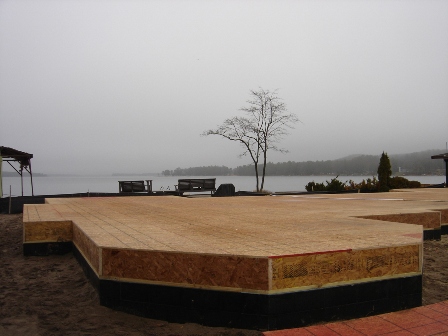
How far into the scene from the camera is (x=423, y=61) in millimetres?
21344

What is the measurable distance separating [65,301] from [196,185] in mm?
13173

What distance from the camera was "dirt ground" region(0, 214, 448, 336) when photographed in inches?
103

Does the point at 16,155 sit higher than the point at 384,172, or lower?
higher

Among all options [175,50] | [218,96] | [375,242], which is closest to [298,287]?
[375,242]

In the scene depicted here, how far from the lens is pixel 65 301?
3.26 m

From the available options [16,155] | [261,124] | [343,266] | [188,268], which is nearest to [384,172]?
[261,124]

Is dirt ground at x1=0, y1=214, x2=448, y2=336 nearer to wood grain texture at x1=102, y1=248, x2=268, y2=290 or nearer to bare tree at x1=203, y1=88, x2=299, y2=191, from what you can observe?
wood grain texture at x1=102, y1=248, x2=268, y2=290

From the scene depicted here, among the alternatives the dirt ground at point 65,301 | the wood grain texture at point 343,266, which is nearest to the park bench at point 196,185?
the dirt ground at point 65,301

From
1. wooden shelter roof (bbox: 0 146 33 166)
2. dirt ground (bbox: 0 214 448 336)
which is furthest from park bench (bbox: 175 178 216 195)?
dirt ground (bbox: 0 214 448 336)

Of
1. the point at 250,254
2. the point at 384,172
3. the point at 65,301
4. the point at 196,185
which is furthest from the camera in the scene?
the point at 384,172

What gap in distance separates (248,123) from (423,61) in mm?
10854

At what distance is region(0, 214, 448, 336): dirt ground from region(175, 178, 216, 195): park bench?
11158mm

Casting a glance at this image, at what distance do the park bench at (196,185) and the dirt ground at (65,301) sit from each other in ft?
36.6

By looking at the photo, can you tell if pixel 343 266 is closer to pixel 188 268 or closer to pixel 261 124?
pixel 188 268
